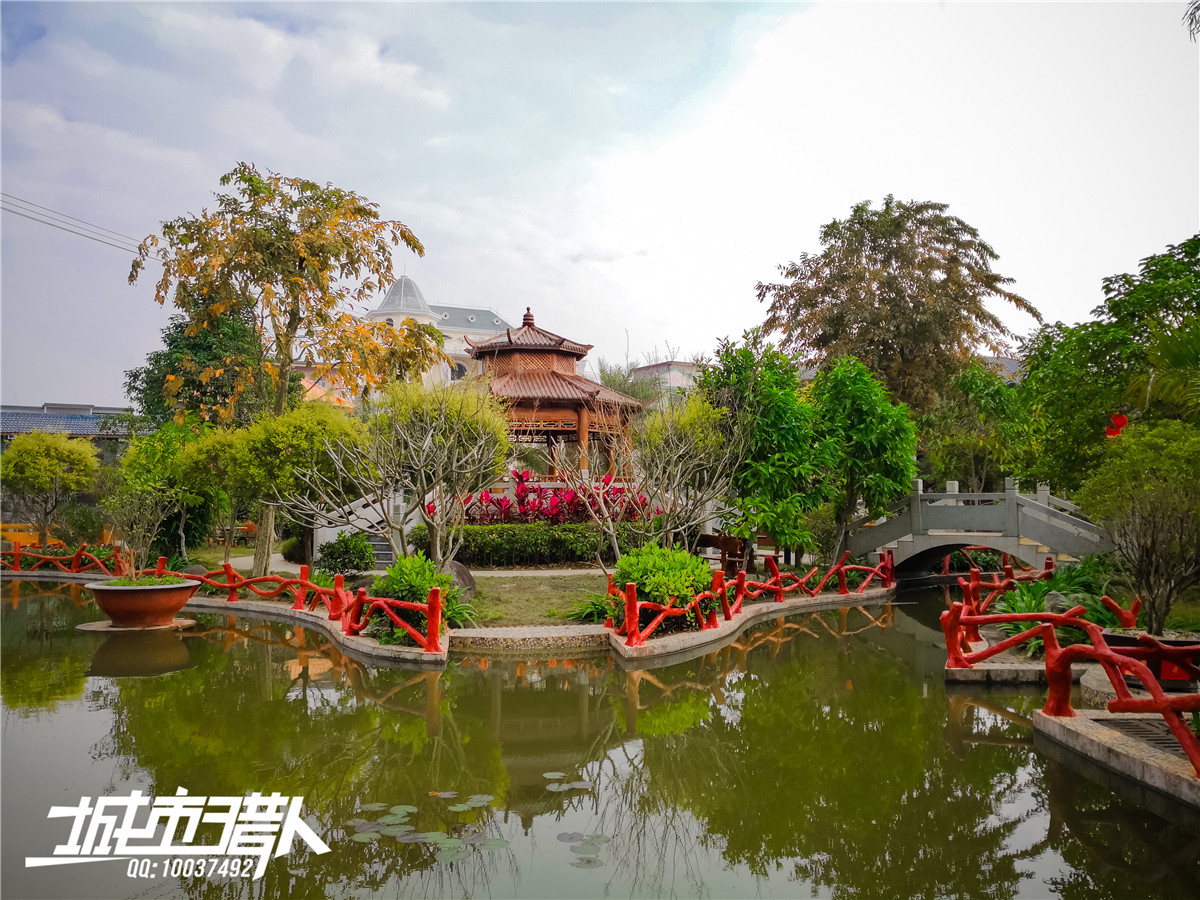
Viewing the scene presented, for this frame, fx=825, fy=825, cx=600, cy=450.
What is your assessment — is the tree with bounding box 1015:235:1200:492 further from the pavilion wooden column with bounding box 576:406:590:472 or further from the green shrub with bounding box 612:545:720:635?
the pavilion wooden column with bounding box 576:406:590:472

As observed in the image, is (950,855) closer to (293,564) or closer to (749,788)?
(749,788)

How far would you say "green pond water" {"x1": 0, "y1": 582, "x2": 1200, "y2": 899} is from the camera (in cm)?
430

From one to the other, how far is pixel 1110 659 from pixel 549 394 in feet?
49.4

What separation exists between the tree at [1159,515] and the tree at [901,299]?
12238 millimetres

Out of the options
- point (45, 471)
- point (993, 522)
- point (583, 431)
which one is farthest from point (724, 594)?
point (45, 471)

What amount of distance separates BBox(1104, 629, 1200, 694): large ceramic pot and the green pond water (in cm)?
109

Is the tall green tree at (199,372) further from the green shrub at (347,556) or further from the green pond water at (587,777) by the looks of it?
the green pond water at (587,777)

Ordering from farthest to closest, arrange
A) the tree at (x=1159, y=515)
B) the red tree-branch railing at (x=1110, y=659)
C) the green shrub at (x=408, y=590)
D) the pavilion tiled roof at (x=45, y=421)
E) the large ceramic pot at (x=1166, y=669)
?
1. the pavilion tiled roof at (x=45, y=421)
2. the green shrub at (x=408, y=590)
3. the tree at (x=1159, y=515)
4. the large ceramic pot at (x=1166, y=669)
5. the red tree-branch railing at (x=1110, y=659)

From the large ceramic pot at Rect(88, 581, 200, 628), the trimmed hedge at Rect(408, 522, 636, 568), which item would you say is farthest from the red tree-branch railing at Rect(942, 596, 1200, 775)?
the large ceramic pot at Rect(88, 581, 200, 628)

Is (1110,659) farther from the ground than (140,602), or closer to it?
farther from the ground

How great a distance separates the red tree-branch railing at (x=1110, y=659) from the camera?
510 cm

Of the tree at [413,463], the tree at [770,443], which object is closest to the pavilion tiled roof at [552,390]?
the tree at [413,463]

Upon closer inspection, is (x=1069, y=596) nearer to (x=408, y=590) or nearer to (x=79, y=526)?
(x=408, y=590)

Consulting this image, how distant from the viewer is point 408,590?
9.93 meters
